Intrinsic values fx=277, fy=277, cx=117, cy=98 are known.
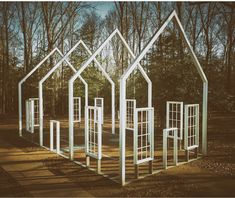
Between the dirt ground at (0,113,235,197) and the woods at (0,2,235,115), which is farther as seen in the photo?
the woods at (0,2,235,115)

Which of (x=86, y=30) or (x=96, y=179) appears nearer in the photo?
(x=96, y=179)

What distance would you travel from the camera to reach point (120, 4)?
21.1 meters

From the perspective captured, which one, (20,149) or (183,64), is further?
(183,64)

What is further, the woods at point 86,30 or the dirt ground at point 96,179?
the woods at point 86,30

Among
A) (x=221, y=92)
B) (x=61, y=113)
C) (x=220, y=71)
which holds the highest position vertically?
(x=220, y=71)

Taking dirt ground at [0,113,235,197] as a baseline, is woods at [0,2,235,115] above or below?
above

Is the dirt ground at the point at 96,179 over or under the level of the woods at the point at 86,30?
under

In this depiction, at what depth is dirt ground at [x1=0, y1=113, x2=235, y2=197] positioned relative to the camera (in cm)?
571

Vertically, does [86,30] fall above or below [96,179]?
above

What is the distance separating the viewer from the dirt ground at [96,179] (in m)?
5.71

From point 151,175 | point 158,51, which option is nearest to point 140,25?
point 158,51

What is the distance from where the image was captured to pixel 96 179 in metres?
6.55

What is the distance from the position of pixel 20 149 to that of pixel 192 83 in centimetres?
698

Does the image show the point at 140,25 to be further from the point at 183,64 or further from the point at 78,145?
the point at 78,145
